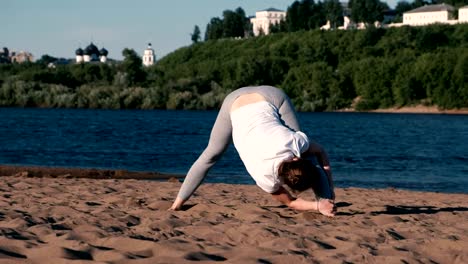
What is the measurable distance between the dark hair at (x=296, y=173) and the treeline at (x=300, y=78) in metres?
92.8

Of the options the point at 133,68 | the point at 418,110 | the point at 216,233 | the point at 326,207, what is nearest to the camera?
the point at 216,233

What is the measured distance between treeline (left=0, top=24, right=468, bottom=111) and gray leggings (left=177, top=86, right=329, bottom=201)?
3604 inches

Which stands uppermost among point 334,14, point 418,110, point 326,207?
point 334,14

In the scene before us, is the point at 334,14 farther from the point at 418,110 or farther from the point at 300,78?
the point at 418,110

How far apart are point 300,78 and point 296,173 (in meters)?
109

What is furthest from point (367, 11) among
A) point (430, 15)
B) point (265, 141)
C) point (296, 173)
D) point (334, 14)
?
point (296, 173)

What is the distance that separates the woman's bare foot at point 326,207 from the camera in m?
9.10

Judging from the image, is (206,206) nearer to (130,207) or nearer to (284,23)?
(130,207)

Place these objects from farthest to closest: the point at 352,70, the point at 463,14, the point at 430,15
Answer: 1. the point at 430,15
2. the point at 463,14
3. the point at 352,70

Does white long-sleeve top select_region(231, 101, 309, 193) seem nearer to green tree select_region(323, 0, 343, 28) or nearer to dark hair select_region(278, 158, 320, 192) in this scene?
dark hair select_region(278, 158, 320, 192)

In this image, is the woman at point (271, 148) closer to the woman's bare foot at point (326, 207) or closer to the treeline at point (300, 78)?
the woman's bare foot at point (326, 207)

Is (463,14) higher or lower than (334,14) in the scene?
lower

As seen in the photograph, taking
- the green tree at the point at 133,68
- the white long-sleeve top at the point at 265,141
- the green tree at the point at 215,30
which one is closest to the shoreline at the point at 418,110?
the green tree at the point at 133,68

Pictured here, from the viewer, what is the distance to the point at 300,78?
383 feet
